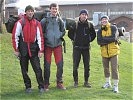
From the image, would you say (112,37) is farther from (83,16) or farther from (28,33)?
(28,33)

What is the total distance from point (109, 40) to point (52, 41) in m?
1.30

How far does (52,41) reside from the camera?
8305 mm

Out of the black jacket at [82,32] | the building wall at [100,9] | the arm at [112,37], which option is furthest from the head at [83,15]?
the building wall at [100,9]

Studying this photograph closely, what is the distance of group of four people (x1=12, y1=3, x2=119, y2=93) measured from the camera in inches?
315

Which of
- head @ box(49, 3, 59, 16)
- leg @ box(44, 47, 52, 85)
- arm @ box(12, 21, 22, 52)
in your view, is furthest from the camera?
leg @ box(44, 47, 52, 85)

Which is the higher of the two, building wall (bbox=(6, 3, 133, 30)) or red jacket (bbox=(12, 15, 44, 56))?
building wall (bbox=(6, 3, 133, 30))

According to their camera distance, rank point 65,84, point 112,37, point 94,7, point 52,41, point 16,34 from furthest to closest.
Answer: point 94,7 → point 65,84 → point 112,37 → point 52,41 → point 16,34

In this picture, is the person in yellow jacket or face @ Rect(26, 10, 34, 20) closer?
face @ Rect(26, 10, 34, 20)

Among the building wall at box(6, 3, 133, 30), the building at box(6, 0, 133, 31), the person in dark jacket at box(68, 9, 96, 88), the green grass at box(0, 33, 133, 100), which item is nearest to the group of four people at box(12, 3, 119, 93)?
the person in dark jacket at box(68, 9, 96, 88)

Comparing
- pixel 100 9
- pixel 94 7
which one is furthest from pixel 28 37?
pixel 94 7

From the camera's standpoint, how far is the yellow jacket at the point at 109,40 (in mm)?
8620

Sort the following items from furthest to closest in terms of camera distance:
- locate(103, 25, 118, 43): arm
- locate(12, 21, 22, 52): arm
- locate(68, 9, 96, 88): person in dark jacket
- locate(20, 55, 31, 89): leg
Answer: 1. locate(68, 9, 96, 88): person in dark jacket
2. locate(103, 25, 118, 43): arm
3. locate(20, 55, 31, 89): leg
4. locate(12, 21, 22, 52): arm

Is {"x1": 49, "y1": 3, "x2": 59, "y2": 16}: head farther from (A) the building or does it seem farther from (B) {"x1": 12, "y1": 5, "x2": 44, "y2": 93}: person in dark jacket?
(A) the building

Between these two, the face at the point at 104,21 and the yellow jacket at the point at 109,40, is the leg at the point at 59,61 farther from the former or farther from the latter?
the face at the point at 104,21
